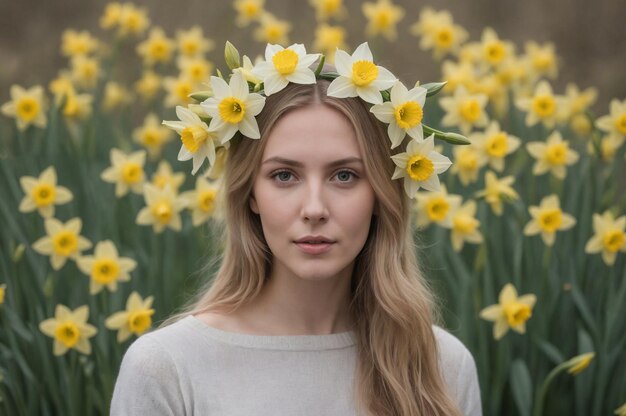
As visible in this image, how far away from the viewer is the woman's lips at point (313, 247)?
1.92 metres

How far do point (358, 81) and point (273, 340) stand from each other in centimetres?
55

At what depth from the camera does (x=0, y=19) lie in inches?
284

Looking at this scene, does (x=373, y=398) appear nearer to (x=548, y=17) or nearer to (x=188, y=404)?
(x=188, y=404)

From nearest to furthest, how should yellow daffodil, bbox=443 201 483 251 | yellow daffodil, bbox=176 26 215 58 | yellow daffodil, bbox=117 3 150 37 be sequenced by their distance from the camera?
yellow daffodil, bbox=443 201 483 251 < yellow daffodil, bbox=176 26 215 58 < yellow daffodil, bbox=117 3 150 37

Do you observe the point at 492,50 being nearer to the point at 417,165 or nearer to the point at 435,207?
the point at 435,207

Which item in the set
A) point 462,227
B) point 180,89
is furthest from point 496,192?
point 180,89

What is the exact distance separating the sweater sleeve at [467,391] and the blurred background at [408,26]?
4831mm

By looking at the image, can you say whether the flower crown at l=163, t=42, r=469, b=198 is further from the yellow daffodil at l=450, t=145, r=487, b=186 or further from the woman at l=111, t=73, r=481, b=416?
the yellow daffodil at l=450, t=145, r=487, b=186

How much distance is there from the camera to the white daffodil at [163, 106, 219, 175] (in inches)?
80.9

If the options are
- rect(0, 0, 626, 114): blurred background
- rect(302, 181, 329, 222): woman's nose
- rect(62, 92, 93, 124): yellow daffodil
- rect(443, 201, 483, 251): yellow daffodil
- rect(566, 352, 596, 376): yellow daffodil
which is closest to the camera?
rect(302, 181, 329, 222): woman's nose

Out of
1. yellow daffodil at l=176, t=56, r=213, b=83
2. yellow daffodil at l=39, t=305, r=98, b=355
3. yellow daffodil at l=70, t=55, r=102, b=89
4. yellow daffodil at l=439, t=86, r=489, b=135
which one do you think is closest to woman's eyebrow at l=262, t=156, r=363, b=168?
yellow daffodil at l=39, t=305, r=98, b=355

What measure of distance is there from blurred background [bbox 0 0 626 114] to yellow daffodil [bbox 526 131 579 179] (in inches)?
131

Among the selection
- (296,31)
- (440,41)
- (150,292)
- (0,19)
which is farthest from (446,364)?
(0,19)

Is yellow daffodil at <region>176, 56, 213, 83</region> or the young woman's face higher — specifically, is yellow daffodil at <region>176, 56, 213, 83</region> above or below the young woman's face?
above
